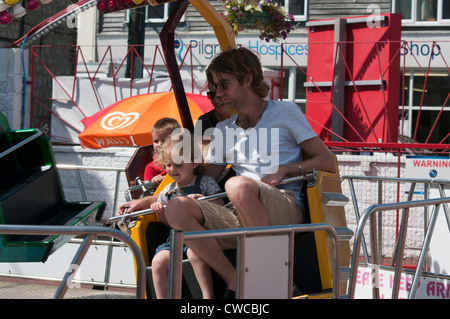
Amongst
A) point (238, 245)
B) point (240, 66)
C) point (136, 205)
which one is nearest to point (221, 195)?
point (136, 205)

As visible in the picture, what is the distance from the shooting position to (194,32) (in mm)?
16594

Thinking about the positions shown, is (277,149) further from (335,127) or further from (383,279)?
(335,127)

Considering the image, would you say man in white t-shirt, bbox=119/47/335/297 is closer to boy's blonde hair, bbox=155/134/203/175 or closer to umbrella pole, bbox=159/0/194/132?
boy's blonde hair, bbox=155/134/203/175

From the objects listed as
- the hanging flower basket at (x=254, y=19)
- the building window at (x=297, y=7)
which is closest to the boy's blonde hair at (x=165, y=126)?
the hanging flower basket at (x=254, y=19)

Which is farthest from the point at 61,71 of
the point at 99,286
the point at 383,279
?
the point at 383,279

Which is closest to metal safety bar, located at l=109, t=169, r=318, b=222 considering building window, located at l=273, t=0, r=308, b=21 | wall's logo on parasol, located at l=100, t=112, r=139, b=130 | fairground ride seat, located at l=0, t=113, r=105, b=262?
fairground ride seat, located at l=0, t=113, r=105, b=262

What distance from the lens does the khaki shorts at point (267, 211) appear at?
10.8 ft

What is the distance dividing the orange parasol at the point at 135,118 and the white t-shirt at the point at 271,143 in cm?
312

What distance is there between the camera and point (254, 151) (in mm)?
3631

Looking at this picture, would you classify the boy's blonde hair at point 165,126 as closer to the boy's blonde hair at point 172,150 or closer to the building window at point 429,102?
the boy's blonde hair at point 172,150

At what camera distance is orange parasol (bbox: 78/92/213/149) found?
277 inches

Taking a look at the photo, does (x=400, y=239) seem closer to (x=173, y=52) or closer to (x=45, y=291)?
(x=173, y=52)
